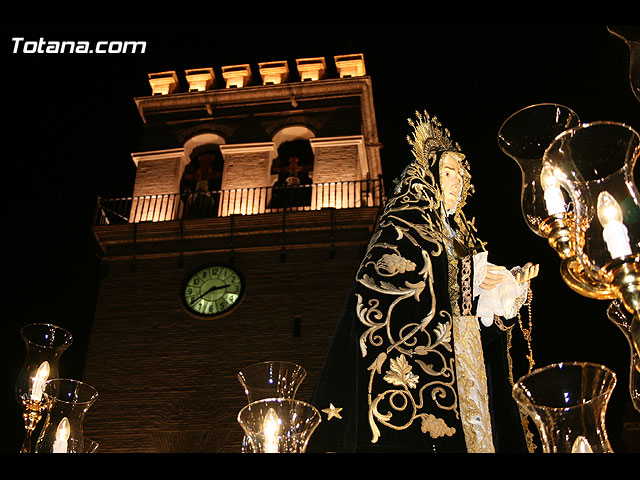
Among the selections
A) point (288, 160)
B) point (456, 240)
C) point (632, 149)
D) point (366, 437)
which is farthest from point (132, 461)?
point (288, 160)

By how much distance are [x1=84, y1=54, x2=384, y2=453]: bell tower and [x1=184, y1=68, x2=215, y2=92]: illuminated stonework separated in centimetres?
4

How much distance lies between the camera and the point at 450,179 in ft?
17.0

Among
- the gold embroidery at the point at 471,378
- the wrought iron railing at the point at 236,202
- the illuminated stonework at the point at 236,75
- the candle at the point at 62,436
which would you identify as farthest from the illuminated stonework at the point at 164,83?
the candle at the point at 62,436

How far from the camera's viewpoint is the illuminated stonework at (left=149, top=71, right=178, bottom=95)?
66.8 feet

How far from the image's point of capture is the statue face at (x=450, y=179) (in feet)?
16.9

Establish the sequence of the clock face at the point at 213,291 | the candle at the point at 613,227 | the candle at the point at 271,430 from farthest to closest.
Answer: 1. the clock face at the point at 213,291
2. the candle at the point at 271,430
3. the candle at the point at 613,227

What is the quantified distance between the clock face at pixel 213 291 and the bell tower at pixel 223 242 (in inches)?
1.1

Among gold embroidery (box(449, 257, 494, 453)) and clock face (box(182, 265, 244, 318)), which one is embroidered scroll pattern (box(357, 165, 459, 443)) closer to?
gold embroidery (box(449, 257, 494, 453))

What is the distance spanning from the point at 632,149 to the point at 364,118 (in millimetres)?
17791

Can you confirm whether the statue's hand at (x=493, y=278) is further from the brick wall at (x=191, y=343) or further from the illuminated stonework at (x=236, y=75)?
the illuminated stonework at (x=236, y=75)

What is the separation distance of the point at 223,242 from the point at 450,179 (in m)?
12.2

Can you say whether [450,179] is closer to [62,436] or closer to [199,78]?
[62,436]

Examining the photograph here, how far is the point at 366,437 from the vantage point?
12.0 ft

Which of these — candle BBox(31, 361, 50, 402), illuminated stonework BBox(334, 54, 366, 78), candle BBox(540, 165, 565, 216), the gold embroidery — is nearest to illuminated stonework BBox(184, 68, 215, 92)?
illuminated stonework BBox(334, 54, 366, 78)
